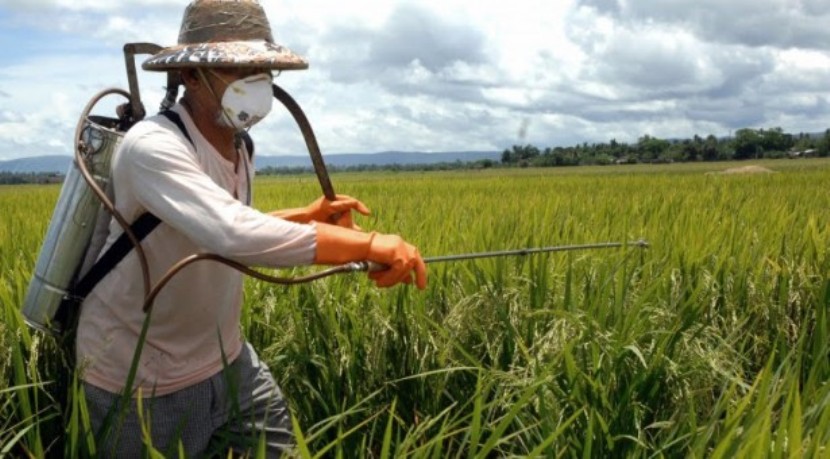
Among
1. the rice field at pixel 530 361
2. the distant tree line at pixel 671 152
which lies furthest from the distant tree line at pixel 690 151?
the rice field at pixel 530 361

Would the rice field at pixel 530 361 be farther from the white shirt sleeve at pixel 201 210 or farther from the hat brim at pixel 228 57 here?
the hat brim at pixel 228 57

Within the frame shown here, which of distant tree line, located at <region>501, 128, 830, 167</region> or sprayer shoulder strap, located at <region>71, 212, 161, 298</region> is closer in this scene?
sprayer shoulder strap, located at <region>71, 212, 161, 298</region>

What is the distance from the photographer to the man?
166 centimetres

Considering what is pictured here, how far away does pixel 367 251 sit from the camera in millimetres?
1719

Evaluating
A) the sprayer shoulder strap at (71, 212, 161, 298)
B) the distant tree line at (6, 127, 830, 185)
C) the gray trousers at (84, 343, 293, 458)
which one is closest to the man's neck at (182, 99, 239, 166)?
the sprayer shoulder strap at (71, 212, 161, 298)

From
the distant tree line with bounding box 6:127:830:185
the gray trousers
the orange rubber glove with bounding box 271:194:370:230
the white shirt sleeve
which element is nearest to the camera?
the white shirt sleeve

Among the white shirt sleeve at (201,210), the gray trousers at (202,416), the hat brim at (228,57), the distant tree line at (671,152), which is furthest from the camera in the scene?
the distant tree line at (671,152)

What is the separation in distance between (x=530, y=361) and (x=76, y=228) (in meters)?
1.07

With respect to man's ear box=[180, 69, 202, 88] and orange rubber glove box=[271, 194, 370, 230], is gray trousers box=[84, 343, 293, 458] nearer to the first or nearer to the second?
orange rubber glove box=[271, 194, 370, 230]

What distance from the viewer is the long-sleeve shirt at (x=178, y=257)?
1.64 m

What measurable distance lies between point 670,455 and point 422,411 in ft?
2.44

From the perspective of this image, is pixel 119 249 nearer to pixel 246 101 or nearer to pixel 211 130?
pixel 211 130

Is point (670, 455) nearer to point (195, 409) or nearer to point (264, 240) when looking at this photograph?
point (264, 240)

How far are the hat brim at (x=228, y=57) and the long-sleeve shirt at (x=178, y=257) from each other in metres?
0.12
